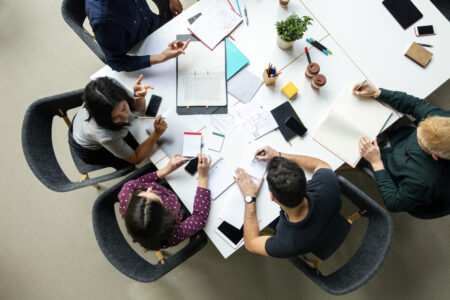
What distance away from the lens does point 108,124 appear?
147 cm

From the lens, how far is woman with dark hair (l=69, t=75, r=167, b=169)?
1.40 meters

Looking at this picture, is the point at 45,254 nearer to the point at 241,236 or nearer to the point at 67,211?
the point at 67,211

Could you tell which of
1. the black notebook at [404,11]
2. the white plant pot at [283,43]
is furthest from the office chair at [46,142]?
the black notebook at [404,11]

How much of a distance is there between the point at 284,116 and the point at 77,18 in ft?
5.11

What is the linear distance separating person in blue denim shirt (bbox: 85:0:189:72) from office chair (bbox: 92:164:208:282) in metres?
0.78

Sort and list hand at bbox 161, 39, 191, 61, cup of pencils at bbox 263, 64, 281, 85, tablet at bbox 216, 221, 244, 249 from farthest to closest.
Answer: hand at bbox 161, 39, 191, 61
cup of pencils at bbox 263, 64, 281, 85
tablet at bbox 216, 221, 244, 249

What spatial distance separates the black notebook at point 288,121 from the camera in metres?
1.61

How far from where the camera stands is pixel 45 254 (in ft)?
7.57

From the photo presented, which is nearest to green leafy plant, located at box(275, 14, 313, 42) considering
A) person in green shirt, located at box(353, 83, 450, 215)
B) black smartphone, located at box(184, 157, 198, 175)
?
person in green shirt, located at box(353, 83, 450, 215)

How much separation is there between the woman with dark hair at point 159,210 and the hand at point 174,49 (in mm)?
644

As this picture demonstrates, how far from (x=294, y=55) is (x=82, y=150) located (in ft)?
4.94

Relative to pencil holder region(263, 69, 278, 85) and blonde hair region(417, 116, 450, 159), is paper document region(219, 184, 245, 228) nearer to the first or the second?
pencil holder region(263, 69, 278, 85)

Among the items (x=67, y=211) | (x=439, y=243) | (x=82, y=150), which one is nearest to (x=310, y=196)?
(x=82, y=150)

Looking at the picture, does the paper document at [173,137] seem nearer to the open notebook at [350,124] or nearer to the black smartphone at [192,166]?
the black smartphone at [192,166]
